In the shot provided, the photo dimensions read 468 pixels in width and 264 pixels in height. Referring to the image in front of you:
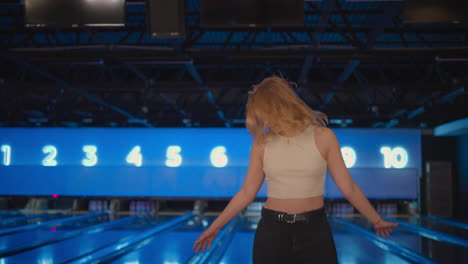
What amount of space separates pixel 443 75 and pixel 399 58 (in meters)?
2.50

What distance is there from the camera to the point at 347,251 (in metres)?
5.42

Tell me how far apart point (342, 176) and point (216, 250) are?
403 centimetres

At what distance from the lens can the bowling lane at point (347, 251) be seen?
487 centimetres

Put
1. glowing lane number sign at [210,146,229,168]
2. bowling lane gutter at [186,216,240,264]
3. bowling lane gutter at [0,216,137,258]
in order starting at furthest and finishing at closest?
glowing lane number sign at [210,146,229,168] < bowling lane gutter at [0,216,137,258] < bowling lane gutter at [186,216,240,264]

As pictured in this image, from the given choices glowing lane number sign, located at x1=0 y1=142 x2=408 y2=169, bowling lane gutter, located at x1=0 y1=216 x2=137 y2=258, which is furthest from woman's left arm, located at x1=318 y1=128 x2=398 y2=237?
glowing lane number sign, located at x1=0 y1=142 x2=408 y2=169

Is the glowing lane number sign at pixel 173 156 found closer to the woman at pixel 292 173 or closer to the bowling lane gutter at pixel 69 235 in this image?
the bowling lane gutter at pixel 69 235

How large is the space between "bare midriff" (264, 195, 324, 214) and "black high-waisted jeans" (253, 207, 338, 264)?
0.04 metres

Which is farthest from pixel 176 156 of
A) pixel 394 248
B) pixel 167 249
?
pixel 394 248

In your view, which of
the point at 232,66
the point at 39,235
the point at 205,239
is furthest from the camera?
the point at 232,66

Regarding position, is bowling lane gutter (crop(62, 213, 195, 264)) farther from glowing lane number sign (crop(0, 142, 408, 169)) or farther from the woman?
glowing lane number sign (crop(0, 142, 408, 169))

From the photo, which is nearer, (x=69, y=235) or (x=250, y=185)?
(x=250, y=185)

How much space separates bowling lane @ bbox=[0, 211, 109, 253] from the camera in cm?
556

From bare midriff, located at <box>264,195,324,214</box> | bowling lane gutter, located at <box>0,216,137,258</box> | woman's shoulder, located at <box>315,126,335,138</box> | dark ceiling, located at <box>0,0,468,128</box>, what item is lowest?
bowling lane gutter, located at <box>0,216,137,258</box>

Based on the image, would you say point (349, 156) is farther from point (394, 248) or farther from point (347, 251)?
point (347, 251)
